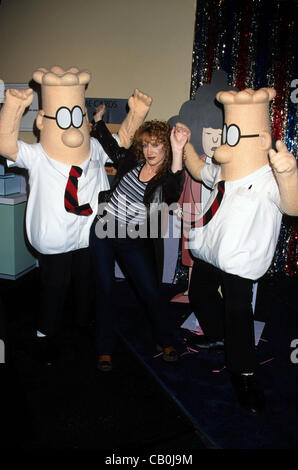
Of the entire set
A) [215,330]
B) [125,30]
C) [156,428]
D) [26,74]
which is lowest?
[156,428]

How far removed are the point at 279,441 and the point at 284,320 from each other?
1211mm

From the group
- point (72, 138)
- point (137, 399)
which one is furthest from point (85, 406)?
point (72, 138)

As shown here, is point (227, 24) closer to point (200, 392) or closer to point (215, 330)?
point (215, 330)

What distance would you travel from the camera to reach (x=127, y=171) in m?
2.03

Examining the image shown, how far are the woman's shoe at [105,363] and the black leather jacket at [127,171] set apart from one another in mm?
818

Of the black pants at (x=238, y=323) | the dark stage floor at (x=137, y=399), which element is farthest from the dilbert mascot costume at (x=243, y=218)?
the dark stage floor at (x=137, y=399)

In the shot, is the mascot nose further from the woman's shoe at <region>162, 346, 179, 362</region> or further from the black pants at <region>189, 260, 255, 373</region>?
the woman's shoe at <region>162, 346, 179, 362</region>

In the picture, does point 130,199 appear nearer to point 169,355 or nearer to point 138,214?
point 138,214

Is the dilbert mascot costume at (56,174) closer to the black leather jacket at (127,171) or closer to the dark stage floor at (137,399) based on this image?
the black leather jacket at (127,171)

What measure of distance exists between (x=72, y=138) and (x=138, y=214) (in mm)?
483

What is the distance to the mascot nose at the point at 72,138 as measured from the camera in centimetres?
196

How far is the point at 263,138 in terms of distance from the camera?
1.83 meters

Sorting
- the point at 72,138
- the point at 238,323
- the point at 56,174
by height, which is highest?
the point at 72,138

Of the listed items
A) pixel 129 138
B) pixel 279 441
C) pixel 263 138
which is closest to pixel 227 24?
pixel 129 138
